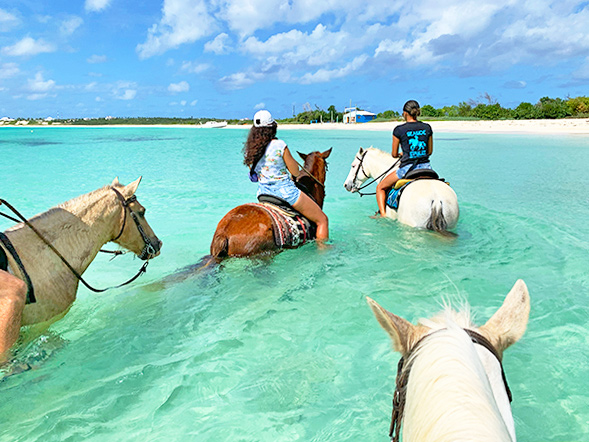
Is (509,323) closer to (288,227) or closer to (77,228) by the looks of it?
(77,228)

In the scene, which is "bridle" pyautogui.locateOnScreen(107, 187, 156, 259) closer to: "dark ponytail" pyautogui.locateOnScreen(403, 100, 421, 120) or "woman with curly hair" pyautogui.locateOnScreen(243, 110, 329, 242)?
"woman with curly hair" pyautogui.locateOnScreen(243, 110, 329, 242)

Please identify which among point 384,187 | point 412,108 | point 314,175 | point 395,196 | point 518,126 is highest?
point 518,126

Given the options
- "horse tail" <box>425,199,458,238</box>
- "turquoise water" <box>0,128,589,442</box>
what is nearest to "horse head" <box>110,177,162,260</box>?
"turquoise water" <box>0,128,589,442</box>

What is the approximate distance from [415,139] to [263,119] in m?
3.15

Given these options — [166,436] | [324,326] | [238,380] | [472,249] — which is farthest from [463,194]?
[166,436]

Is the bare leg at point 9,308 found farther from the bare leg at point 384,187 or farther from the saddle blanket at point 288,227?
the bare leg at point 384,187

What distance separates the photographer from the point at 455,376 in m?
1.23

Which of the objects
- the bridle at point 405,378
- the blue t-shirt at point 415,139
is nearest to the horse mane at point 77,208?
the bridle at point 405,378

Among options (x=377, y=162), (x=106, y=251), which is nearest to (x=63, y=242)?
(x=106, y=251)

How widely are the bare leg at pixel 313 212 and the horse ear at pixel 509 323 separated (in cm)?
426

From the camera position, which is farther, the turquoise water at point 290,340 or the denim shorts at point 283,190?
the denim shorts at point 283,190

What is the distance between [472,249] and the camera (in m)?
6.45

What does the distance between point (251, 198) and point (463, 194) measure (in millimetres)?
6000

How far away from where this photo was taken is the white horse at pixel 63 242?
3.11m
